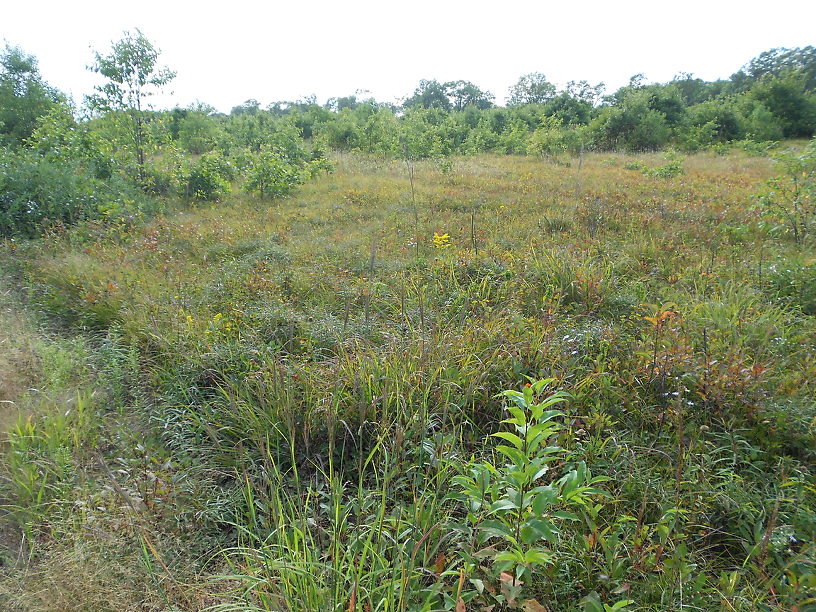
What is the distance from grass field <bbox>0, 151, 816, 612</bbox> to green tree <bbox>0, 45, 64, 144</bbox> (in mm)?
15954

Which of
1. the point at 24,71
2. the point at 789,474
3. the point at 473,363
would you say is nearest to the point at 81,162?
the point at 473,363

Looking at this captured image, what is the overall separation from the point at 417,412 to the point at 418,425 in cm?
9

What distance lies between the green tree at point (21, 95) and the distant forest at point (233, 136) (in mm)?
48

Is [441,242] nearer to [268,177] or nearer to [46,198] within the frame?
[268,177]

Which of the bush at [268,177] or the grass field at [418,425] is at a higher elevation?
the bush at [268,177]

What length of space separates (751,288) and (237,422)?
15.1 ft

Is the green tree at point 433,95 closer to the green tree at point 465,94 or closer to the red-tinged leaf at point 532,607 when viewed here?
the green tree at point 465,94

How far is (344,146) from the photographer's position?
2022 centimetres

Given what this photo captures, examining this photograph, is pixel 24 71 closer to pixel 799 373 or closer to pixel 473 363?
pixel 473 363

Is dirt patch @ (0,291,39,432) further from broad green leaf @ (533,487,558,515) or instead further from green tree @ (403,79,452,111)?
green tree @ (403,79,452,111)

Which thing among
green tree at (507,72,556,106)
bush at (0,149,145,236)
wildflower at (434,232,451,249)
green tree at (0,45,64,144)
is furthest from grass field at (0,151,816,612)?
green tree at (507,72,556,106)

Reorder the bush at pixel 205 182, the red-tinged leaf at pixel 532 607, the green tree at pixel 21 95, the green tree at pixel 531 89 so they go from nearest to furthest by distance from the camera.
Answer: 1. the red-tinged leaf at pixel 532 607
2. the bush at pixel 205 182
3. the green tree at pixel 21 95
4. the green tree at pixel 531 89

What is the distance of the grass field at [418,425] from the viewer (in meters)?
1.73

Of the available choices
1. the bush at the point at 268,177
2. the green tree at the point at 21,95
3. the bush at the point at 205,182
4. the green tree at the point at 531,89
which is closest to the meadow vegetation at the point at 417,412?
the bush at the point at 205,182
